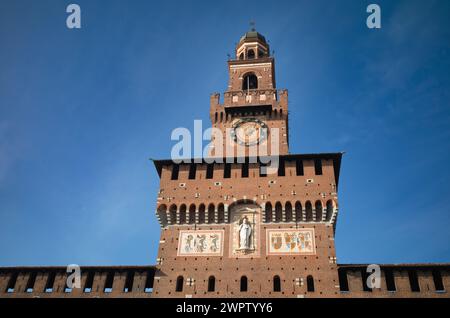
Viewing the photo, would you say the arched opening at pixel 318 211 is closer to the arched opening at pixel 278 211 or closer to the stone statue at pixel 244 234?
the arched opening at pixel 278 211

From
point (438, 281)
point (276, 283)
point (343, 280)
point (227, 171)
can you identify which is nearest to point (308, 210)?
point (343, 280)

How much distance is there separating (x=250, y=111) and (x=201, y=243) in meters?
11.4

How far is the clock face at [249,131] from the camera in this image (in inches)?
1329

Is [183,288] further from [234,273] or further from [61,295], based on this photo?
[61,295]

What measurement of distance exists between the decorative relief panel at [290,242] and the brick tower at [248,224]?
6 cm

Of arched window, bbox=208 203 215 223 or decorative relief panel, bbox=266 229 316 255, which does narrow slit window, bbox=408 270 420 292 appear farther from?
arched window, bbox=208 203 215 223

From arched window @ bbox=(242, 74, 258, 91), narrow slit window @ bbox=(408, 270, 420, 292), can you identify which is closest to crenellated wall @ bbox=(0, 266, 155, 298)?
narrow slit window @ bbox=(408, 270, 420, 292)

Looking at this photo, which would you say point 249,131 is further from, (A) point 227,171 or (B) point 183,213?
(B) point 183,213

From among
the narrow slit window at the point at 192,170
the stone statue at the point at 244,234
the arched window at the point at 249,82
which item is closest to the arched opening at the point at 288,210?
the stone statue at the point at 244,234

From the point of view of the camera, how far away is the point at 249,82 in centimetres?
3881

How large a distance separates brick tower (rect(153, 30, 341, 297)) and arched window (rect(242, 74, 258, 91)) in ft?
19.0

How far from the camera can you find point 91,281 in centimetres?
2788

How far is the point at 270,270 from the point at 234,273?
1995 millimetres
